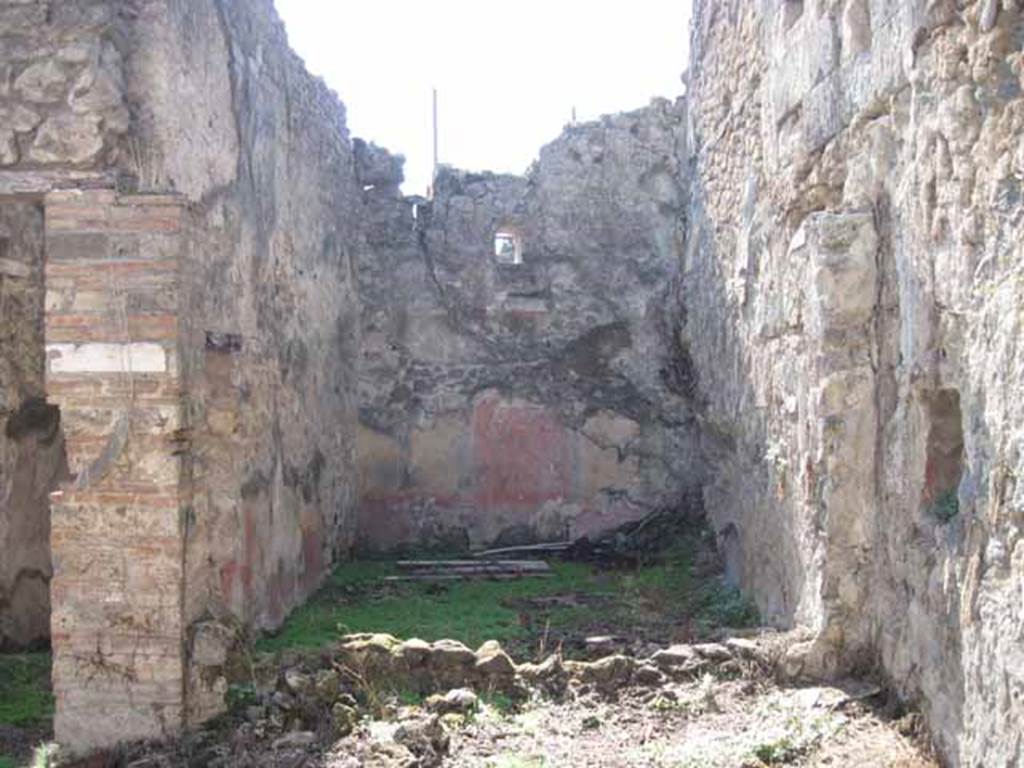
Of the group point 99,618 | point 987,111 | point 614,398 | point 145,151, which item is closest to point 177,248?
point 145,151

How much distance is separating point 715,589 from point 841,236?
3331 millimetres

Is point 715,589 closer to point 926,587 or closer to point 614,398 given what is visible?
point 614,398

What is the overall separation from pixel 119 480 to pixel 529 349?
5.33m

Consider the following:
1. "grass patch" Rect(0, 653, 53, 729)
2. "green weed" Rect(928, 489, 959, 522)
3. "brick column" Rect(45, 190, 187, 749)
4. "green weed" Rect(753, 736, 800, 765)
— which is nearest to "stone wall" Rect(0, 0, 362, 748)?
"brick column" Rect(45, 190, 187, 749)

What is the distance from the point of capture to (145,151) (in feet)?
14.8

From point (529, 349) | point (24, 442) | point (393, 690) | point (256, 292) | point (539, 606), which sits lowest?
point (539, 606)

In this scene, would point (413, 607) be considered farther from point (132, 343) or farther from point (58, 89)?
point (58, 89)

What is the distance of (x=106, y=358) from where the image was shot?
14.1ft

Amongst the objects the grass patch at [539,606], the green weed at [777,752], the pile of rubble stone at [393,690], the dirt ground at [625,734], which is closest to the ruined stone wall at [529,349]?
the grass patch at [539,606]

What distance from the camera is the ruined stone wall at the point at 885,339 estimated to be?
2945mm

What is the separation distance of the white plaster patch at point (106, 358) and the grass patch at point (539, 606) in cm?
182

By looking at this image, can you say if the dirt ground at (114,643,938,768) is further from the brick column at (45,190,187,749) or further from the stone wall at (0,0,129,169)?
the stone wall at (0,0,129,169)

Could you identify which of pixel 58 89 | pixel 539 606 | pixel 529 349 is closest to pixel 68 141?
pixel 58 89

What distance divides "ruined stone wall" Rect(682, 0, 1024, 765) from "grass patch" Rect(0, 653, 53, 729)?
3.29 m
